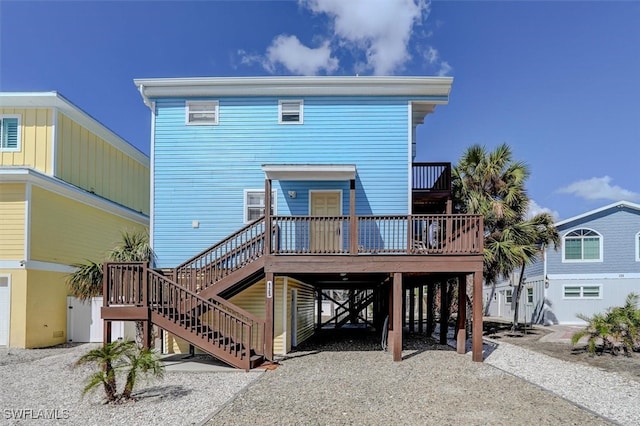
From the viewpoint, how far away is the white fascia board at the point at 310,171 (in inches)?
460

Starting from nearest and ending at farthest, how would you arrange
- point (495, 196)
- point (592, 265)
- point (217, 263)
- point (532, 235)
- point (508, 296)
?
point (217, 263) → point (532, 235) → point (495, 196) → point (592, 265) → point (508, 296)

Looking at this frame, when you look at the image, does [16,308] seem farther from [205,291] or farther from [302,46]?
[302,46]

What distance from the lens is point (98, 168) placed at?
1803 cm

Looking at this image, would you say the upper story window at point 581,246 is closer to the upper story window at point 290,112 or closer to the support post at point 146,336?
the upper story window at point 290,112

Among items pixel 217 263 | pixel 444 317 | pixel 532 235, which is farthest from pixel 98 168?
pixel 532 235

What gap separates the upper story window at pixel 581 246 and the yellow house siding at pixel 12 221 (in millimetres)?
23635

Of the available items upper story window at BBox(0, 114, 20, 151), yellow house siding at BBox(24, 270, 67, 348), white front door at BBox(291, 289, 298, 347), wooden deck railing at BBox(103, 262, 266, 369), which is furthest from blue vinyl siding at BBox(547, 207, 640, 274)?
upper story window at BBox(0, 114, 20, 151)

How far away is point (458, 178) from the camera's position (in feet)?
55.3

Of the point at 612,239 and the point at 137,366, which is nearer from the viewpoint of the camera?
the point at 137,366

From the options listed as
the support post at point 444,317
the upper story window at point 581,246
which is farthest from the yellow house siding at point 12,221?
the upper story window at point 581,246

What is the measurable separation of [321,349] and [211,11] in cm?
1178

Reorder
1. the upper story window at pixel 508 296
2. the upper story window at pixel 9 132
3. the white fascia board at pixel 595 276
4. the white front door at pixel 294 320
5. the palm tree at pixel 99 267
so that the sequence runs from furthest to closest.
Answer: the upper story window at pixel 508 296 → the white fascia board at pixel 595 276 → the upper story window at pixel 9 132 → the white front door at pixel 294 320 → the palm tree at pixel 99 267

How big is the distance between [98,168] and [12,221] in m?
5.10

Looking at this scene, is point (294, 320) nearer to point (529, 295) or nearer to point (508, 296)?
point (529, 295)
